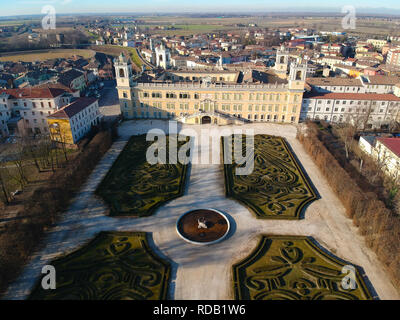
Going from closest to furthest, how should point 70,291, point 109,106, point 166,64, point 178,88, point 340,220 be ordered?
point 70,291 < point 340,220 < point 178,88 < point 109,106 < point 166,64

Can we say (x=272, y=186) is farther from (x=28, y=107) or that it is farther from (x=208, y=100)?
Result: (x=28, y=107)

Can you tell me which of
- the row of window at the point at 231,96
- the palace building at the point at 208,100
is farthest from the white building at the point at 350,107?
the row of window at the point at 231,96

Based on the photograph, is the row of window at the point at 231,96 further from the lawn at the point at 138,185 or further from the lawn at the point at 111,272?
the lawn at the point at 111,272

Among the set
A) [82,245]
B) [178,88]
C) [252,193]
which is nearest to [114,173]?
[82,245]

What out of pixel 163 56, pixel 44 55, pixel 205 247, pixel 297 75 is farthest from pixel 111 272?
pixel 44 55

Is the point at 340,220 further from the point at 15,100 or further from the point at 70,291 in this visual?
the point at 15,100

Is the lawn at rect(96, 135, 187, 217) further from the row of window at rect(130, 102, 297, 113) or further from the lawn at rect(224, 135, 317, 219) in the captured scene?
the row of window at rect(130, 102, 297, 113)
